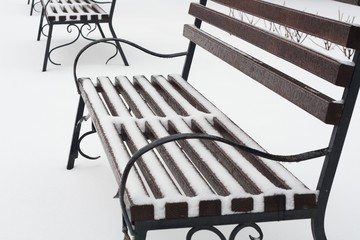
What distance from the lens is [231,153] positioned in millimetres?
1967

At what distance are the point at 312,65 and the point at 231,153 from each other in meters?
0.36

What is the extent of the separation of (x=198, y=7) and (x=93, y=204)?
1005 mm

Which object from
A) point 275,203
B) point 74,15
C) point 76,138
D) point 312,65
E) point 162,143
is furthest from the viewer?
point 74,15

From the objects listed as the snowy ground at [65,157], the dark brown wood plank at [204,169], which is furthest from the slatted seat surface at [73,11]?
the dark brown wood plank at [204,169]

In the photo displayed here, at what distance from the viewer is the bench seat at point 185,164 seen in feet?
5.38

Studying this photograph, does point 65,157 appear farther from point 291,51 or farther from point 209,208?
point 209,208

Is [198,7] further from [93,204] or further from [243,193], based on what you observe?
[243,193]

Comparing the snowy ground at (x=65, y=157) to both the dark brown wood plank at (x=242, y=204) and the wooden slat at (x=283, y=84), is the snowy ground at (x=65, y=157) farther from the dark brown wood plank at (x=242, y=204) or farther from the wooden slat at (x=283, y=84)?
the dark brown wood plank at (x=242, y=204)

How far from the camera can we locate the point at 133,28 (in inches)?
285

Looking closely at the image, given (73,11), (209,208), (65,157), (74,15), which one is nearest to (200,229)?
(209,208)

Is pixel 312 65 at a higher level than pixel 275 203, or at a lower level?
higher

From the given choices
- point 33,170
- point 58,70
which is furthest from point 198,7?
point 58,70

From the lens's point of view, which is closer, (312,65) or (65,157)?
(312,65)

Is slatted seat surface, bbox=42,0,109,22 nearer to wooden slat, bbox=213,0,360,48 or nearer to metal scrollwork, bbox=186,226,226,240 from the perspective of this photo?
wooden slat, bbox=213,0,360,48
